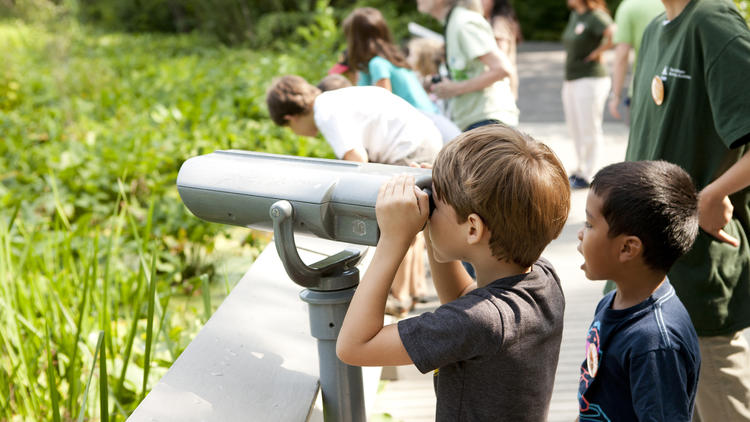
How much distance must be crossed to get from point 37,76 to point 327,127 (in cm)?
720

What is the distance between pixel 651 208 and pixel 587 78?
4341 mm

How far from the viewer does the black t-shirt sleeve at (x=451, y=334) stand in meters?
1.22

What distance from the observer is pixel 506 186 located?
4.10ft

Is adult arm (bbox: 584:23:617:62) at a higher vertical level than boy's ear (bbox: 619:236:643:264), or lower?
lower

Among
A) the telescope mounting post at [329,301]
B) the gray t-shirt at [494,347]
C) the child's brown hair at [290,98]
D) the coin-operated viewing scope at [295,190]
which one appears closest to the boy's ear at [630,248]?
the gray t-shirt at [494,347]

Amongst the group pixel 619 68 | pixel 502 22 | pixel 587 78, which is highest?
pixel 502 22

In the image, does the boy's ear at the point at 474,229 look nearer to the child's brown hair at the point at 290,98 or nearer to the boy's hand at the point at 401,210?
the boy's hand at the point at 401,210

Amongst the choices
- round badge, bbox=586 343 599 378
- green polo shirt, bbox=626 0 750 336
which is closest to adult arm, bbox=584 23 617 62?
green polo shirt, bbox=626 0 750 336

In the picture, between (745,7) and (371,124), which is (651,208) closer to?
(371,124)

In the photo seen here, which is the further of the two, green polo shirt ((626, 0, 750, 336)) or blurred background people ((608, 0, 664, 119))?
blurred background people ((608, 0, 664, 119))

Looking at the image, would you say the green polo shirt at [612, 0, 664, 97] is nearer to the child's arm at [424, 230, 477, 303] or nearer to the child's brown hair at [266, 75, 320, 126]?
the child's brown hair at [266, 75, 320, 126]

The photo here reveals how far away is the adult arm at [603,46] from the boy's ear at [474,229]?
4.58 metres

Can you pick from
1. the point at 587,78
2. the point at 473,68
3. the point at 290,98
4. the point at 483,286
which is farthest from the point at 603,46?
the point at 483,286

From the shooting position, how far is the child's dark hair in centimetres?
145
